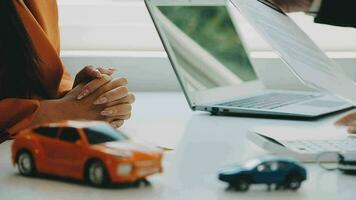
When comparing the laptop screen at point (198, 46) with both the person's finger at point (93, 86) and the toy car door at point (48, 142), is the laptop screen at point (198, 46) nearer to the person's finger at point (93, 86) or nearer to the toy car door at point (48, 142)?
the person's finger at point (93, 86)

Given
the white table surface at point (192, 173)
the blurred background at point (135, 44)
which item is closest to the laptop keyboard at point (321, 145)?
the white table surface at point (192, 173)

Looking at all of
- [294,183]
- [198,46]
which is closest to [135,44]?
[198,46]

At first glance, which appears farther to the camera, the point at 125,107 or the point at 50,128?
the point at 125,107

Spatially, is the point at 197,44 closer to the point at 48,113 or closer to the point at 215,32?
the point at 215,32

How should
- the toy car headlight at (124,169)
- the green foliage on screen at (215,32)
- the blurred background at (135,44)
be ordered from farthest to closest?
1. the blurred background at (135,44)
2. the green foliage on screen at (215,32)
3. the toy car headlight at (124,169)

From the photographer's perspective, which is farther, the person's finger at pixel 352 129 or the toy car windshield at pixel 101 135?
the person's finger at pixel 352 129

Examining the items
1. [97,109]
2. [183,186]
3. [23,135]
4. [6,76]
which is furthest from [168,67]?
[23,135]

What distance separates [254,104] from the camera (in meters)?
1.32

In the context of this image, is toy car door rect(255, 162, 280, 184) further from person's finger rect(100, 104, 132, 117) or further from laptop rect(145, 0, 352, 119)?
laptop rect(145, 0, 352, 119)

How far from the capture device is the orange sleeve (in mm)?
889

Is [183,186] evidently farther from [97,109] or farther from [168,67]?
[168,67]

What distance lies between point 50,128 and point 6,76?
48 centimetres

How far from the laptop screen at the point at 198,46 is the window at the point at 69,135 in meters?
0.61

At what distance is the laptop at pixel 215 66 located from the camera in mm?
1266
